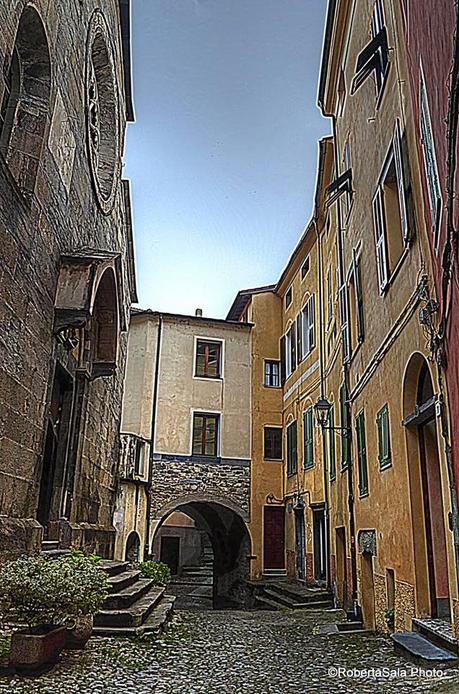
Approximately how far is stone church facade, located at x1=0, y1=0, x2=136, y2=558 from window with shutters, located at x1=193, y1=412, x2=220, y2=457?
8676mm

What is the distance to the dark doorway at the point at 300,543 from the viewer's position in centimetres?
1830

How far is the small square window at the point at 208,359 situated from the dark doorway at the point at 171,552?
10.1 metres

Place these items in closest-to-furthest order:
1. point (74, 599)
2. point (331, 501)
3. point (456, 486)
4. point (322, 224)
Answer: point (74, 599), point (456, 486), point (331, 501), point (322, 224)

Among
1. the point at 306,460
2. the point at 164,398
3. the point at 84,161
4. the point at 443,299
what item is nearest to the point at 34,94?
the point at 84,161

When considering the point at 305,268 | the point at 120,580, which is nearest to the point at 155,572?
the point at 120,580

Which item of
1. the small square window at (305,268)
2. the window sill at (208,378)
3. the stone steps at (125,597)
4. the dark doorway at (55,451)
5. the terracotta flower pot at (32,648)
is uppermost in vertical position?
the small square window at (305,268)

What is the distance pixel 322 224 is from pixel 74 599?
558 inches

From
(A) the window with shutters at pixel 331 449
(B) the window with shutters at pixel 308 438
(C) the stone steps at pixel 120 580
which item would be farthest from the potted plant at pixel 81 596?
(B) the window with shutters at pixel 308 438

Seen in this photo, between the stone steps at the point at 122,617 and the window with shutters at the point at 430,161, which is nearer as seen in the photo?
the window with shutters at the point at 430,161

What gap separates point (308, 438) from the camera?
17969 mm

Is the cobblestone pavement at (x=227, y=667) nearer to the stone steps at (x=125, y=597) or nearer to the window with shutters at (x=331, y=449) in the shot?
the stone steps at (x=125, y=597)

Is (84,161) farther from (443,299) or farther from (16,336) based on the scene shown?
(443,299)

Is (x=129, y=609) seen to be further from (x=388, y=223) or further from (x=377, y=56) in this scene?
(x=377, y=56)

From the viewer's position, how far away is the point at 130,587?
8.73 m
